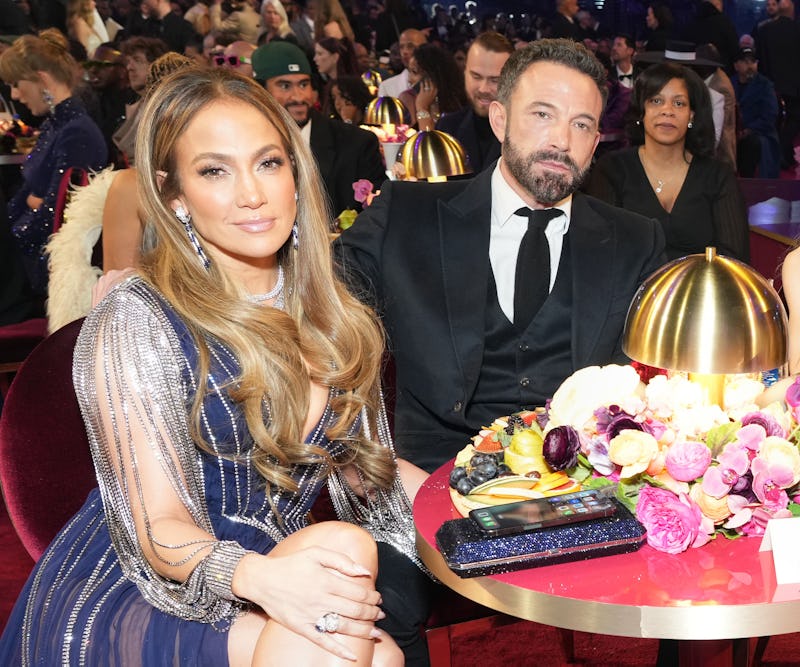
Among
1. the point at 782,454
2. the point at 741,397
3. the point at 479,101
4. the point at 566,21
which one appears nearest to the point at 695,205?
the point at 479,101

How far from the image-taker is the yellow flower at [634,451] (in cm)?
172

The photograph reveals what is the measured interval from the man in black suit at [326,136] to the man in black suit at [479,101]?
0.48 m

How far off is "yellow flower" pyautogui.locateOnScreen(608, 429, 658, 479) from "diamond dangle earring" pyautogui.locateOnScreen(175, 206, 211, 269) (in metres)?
0.92

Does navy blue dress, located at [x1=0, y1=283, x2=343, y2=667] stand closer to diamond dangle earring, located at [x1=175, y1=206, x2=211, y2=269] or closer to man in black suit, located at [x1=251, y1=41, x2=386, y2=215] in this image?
diamond dangle earring, located at [x1=175, y1=206, x2=211, y2=269]

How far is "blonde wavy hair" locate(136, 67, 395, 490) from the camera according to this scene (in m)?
2.04

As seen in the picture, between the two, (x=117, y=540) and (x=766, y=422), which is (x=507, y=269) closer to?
(x=766, y=422)

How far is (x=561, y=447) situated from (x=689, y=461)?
234 mm

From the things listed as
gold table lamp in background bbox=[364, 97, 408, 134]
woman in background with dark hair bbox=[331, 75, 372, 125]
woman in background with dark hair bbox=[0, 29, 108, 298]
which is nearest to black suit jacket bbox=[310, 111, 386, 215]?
gold table lamp in background bbox=[364, 97, 408, 134]

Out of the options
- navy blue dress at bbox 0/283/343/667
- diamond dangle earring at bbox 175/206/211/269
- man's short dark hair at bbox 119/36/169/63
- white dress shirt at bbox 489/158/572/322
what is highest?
man's short dark hair at bbox 119/36/169/63

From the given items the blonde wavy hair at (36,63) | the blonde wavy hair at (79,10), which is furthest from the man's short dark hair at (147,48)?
the blonde wavy hair at (79,10)

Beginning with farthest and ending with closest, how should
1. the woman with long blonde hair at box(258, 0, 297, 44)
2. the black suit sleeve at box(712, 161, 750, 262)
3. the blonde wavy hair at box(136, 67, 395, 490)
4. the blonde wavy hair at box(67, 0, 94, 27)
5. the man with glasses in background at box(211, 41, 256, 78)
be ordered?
the blonde wavy hair at box(67, 0, 94, 27) < the woman with long blonde hair at box(258, 0, 297, 44) < the man with glasses in background at box(211, 41, 256, 78) < the black suit sleeve at box(712, 161, 750, 262) < the blonde wavy hair at box(136, 67, 395, 490)

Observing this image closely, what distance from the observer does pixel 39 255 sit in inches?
205

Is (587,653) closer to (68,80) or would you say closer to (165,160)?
(165,160)

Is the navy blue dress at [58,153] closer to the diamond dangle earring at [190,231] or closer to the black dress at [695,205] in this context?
the black dress at [695,205]
